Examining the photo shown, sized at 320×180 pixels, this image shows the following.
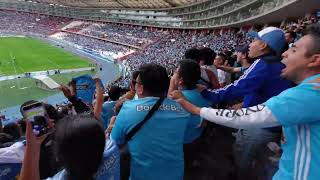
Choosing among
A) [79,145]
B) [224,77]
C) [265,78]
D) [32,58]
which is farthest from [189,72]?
[32,58]

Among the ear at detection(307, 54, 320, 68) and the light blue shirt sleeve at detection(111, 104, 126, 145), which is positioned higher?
the ear at detection(307, 54, 320, 68)

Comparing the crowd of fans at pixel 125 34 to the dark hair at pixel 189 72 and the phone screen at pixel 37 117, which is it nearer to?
the dark hair at pixel 189 72

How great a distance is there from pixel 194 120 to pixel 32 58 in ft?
162

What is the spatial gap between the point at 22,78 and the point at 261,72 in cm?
3500

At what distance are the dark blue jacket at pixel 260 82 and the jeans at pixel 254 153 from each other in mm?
353

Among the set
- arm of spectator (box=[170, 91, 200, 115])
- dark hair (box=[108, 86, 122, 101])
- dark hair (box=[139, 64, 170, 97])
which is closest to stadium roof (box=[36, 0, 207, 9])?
dark hair (box=[108, 86, 122, 101])

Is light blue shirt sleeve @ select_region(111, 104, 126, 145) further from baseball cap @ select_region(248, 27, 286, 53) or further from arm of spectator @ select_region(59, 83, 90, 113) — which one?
baseball cap @ select_region(248, 27, 286, 53)

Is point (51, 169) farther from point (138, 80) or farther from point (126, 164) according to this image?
point (138, 80)

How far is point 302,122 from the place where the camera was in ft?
7.34

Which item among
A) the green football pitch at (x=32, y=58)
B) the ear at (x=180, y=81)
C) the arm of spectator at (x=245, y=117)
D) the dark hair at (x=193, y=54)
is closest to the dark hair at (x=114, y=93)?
the dark hair at (x=193, y=54)

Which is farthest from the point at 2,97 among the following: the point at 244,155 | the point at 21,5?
the point at 21,5

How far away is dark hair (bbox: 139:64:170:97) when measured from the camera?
3.15 meters

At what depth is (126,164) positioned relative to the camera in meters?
3.35

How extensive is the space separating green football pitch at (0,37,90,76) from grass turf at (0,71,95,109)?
4.92 metres
